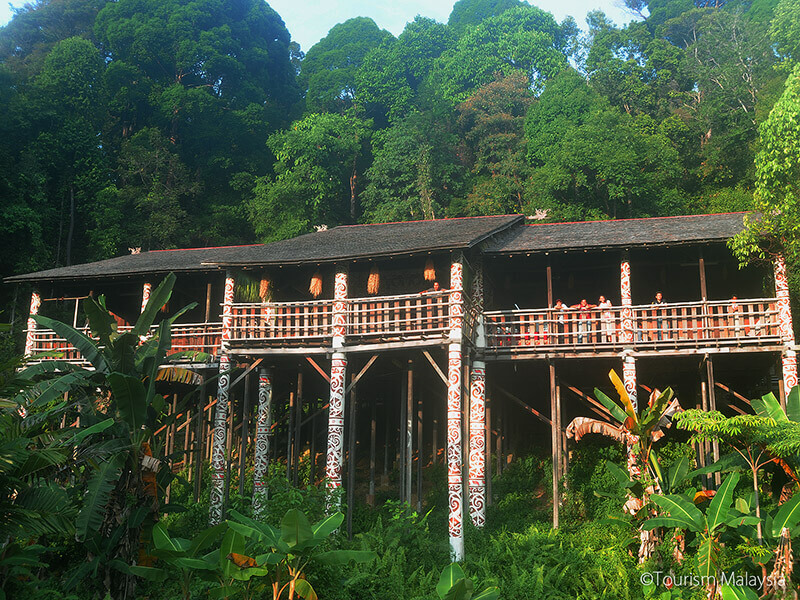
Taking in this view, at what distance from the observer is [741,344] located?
1702cm

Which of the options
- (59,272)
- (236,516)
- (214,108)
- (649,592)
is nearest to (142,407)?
(236,516)

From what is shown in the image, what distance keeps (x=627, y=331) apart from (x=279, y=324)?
8345 mm

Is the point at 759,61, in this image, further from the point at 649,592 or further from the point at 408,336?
the point at 649,592

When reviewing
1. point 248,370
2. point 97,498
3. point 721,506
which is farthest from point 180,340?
point 721,506

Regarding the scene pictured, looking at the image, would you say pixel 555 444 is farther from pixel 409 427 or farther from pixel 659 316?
pixel 659 316

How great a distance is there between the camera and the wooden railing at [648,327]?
17.0m

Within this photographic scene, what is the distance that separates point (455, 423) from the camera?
1642 cm

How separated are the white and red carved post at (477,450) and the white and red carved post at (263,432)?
4846 millimetres

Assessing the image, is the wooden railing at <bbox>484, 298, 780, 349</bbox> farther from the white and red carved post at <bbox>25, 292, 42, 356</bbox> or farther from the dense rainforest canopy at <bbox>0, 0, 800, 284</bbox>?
the dense rainforest canopy at <bbox>0, 0, 800, 284</bbox>

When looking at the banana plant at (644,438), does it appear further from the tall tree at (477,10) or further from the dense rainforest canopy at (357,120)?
the tall tree at (477,10)

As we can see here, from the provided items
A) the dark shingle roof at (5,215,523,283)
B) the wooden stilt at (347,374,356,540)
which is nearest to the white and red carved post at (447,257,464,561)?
the dark shingle roof at (5,215,523,283)

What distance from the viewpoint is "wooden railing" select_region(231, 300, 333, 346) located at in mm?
18281

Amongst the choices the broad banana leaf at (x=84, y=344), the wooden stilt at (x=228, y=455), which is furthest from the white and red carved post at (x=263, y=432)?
the broad banana leaf at (x=84, y=344)

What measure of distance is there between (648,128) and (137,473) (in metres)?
29.8
